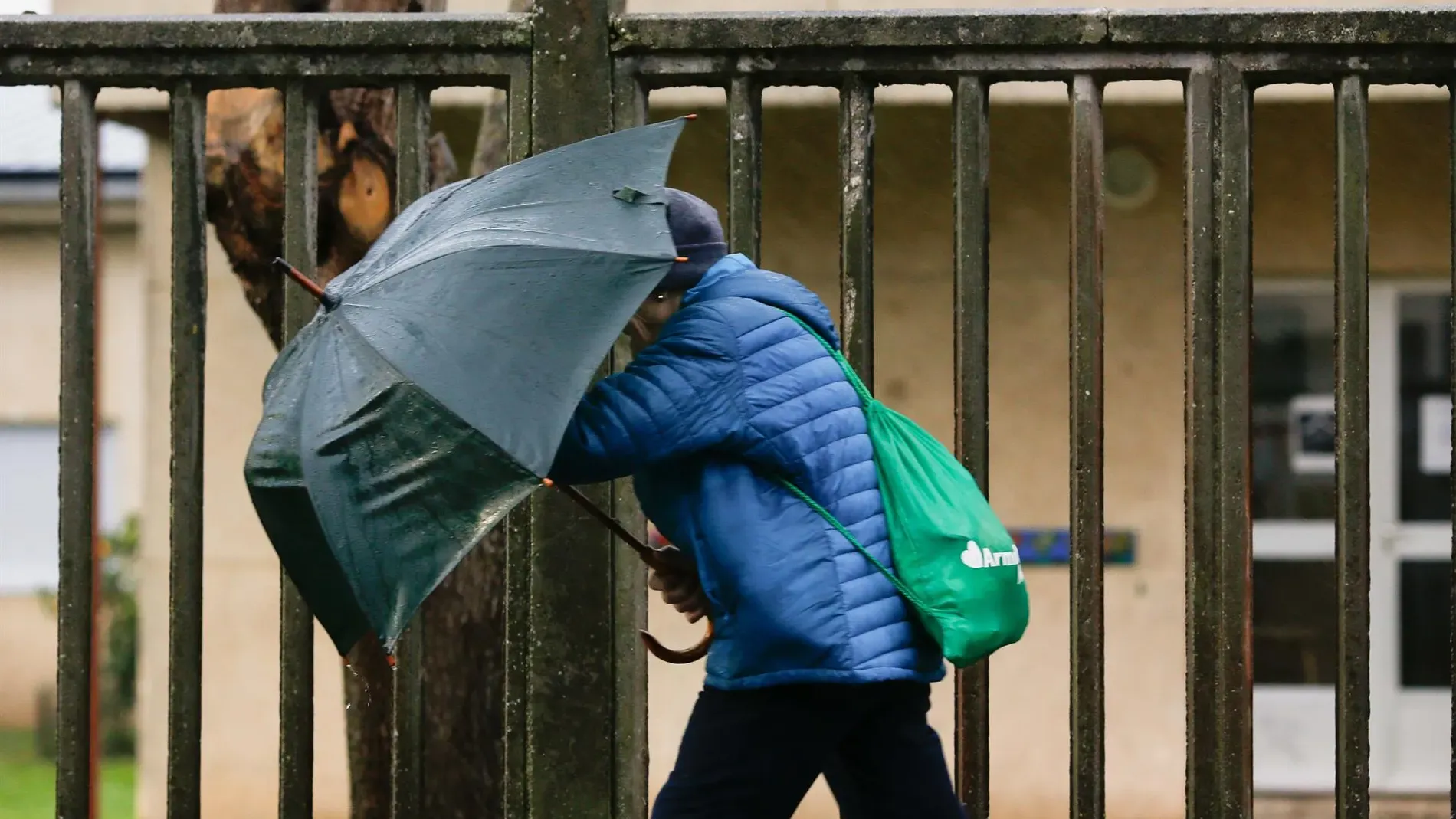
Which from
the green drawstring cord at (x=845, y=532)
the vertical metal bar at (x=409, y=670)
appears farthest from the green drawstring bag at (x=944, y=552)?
the vertical metal bar at (x=409, y=670)

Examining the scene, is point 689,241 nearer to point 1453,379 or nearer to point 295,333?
point 295,333

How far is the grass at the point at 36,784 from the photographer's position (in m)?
8.80

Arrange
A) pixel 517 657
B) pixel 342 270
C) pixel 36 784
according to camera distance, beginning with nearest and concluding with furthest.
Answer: pixel 517 657
pixel 342 270
pixel 36 784

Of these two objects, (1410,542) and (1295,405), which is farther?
(1295,405)

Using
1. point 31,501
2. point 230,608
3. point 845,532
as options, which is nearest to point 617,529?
point 845,532

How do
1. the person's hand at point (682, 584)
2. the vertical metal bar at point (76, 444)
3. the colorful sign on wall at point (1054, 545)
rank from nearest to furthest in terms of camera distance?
the person's hand at point (682, 584) < the vertical metal bar at point (76, 444) < the colorful sign on wall at point (1054, 545)

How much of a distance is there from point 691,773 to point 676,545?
36 cm

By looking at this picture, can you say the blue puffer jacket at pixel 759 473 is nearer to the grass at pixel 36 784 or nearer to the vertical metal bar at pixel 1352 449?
the vertical metal bar at pixel 1352 449

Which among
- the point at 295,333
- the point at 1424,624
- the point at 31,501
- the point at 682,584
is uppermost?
the point at 295,333

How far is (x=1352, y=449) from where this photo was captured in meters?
3.21

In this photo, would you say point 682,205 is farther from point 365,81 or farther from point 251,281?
point 251,281

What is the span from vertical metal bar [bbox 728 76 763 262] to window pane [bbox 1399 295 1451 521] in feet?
16.8

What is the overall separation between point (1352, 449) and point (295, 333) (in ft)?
6.55

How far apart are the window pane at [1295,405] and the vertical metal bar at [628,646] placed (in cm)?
499
